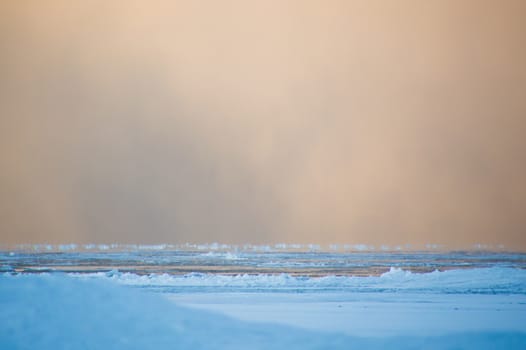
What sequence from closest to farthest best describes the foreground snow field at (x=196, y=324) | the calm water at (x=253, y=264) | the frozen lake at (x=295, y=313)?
the foreground snow field at (x=196, y=324), the frozen lake at (x=295, y=313), the calm water at (x=253, y=264)

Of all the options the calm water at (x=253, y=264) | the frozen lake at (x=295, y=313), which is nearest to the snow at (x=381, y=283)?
the frozen lake at (x=295, y=313)

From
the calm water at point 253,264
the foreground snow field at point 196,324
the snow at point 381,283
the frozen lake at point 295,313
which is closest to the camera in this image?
the foreground snow field at point 196,324

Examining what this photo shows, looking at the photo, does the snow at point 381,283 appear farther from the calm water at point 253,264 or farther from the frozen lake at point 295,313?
the calm water at point 253,264

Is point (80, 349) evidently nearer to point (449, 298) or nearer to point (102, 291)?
point (102, 291)

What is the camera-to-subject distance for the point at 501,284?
26547 millimetres

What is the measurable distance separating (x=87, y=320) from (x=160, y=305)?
5.97ft

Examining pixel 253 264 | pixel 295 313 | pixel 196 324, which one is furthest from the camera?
pixel 253 264

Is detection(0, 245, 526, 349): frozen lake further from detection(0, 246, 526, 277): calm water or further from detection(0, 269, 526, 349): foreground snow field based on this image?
detection(0, 246, 526, 277): calm water

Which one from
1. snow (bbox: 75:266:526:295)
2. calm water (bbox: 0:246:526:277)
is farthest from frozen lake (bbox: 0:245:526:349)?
calm water (bbox: 0:246:526:277)

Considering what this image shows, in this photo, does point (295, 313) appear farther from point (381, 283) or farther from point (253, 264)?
point (253, 264)

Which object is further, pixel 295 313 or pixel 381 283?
pixel 381 283

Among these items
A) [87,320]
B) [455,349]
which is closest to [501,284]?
[455,349]

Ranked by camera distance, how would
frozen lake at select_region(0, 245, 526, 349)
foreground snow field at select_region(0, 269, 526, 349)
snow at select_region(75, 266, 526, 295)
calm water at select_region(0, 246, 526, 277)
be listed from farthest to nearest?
calm water at select_region(0, 246, 526, 277)
snow at select_region(75, 266, 526, 295)
frozen lake at select_region(0, 245, 526, 349)
foreground snow field at select_region(0, 269, 526, 349)

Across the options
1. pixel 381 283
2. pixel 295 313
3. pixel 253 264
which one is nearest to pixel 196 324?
pixel 295 313
